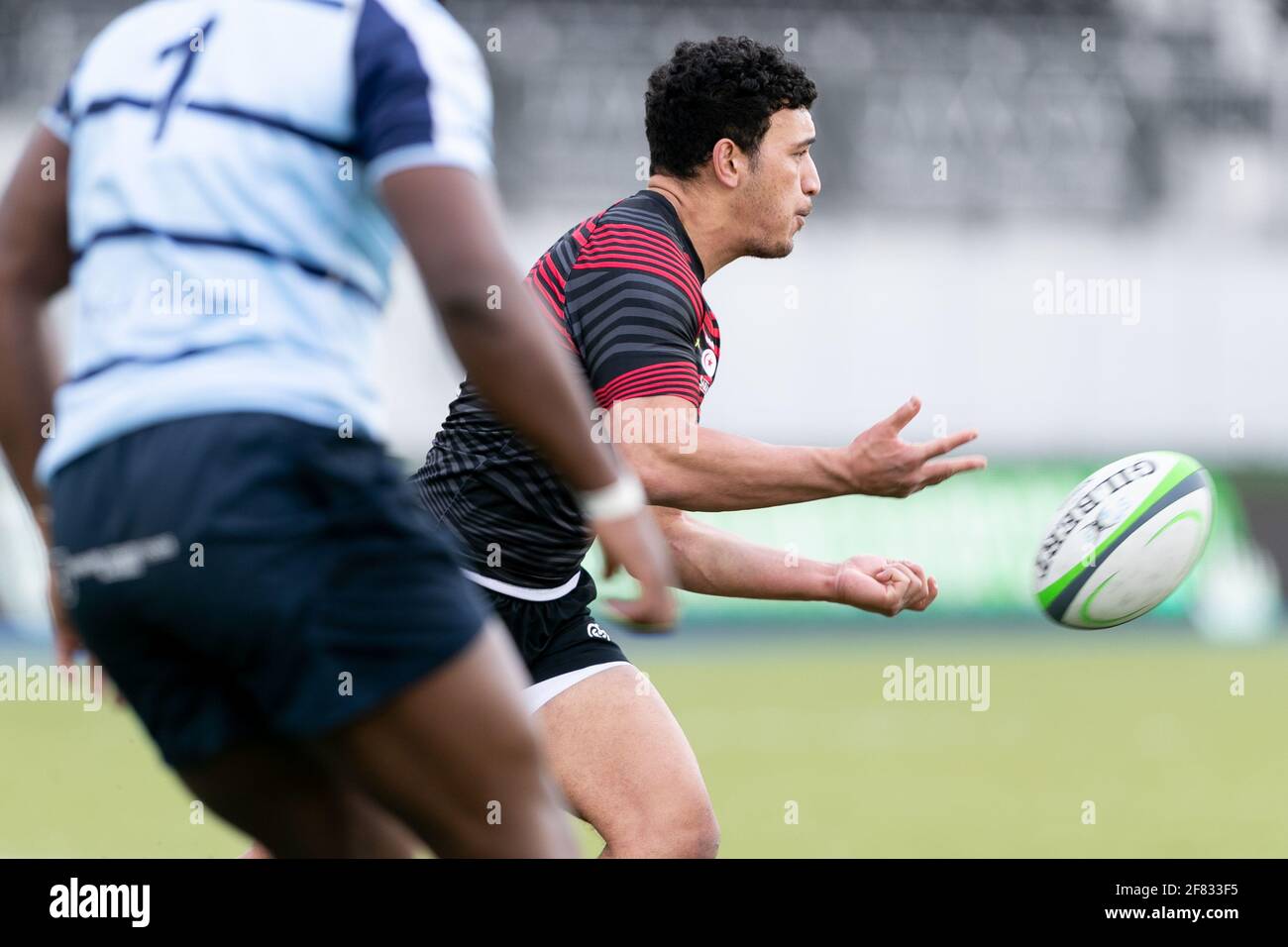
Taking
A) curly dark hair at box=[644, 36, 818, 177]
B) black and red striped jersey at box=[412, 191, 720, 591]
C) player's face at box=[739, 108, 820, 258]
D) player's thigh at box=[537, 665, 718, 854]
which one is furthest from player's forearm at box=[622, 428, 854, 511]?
curly dark hair at box=[644, 36, 818, 177]

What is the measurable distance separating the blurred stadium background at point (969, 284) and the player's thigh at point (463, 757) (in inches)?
373

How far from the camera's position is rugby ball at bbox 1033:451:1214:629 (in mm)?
4629

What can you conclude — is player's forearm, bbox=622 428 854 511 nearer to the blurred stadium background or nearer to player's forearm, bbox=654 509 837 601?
player's forearm, bbox=654 509 837 601

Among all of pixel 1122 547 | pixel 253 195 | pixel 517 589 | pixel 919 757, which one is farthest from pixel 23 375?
pixel 919 757

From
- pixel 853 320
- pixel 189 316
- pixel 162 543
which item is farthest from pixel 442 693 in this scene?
pixel 853 320

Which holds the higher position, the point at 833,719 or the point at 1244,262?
the point at 1244,262

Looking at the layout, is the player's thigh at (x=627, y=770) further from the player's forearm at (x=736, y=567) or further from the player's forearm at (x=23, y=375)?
the player's forearm at (x=23, y=375)

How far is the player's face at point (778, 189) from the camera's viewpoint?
438 cm

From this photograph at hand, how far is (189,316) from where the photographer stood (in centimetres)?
213

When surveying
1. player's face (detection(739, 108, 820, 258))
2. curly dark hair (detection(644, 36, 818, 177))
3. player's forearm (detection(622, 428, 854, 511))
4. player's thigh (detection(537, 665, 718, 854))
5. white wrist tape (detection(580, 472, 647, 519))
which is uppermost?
curly dark hair (detection(644, 36, 818, 177))

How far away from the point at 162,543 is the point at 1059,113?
15873 millimetres

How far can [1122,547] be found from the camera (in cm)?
463

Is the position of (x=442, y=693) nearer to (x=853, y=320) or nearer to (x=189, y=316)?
(x=189, y=316)

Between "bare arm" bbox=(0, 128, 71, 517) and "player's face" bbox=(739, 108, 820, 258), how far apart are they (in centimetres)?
224
